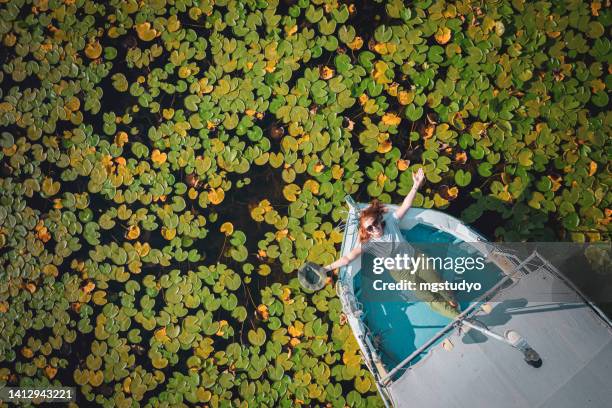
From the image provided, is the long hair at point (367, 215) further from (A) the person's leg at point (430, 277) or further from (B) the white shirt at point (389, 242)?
(A) the person's leg at point (430, 277)

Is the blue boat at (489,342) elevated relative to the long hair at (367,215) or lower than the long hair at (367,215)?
lower

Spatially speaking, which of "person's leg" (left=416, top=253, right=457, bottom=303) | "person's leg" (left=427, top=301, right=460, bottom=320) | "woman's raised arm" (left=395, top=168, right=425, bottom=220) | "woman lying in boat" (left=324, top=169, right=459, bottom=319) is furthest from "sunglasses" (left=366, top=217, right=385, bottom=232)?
"person's leg" (left=427, top=301, right=460, bottom=320)

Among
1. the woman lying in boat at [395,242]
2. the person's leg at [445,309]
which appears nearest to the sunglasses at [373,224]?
the woman lying in boat at [395,242]

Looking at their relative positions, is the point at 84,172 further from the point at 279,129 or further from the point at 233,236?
the point at 279,129

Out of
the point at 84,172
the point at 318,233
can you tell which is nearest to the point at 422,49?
the point at 318,233

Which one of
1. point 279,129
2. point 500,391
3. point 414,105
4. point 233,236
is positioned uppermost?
point 279,129
